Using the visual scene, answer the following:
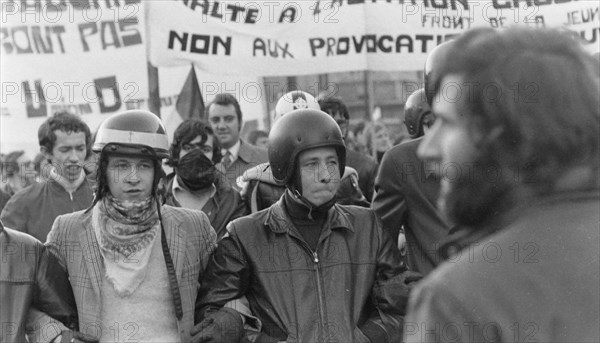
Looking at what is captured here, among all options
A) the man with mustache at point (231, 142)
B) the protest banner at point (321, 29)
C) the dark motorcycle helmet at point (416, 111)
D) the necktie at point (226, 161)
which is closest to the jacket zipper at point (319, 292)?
the dark motorcycle helmet at point (416, 111)

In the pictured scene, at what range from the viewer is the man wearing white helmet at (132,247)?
4816 mm

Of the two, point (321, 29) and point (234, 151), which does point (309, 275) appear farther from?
point (321, 29)

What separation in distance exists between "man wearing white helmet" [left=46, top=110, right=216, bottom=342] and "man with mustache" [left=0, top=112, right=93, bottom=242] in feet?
4.54

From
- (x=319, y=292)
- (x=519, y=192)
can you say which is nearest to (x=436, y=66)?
(x=519, y=192)

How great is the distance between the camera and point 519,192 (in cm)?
155

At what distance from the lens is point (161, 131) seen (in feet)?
17.9

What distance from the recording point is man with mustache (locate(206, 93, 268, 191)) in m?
7.73

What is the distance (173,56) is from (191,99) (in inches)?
26.1

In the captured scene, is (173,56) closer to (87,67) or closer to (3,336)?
(87,67)

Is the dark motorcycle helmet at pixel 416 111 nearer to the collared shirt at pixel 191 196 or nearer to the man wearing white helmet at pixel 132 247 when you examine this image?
the collared shirt at pixel 191 196

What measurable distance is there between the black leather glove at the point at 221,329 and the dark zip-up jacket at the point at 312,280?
0.35 feet

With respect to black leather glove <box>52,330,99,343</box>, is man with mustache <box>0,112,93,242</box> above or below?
above

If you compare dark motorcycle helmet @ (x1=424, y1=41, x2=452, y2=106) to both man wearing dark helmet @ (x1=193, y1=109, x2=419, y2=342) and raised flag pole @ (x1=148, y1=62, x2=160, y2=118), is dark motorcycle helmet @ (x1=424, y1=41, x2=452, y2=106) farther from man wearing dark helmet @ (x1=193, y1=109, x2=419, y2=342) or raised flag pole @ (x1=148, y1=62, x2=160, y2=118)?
raised flag pole @ (x1=148, y1=62, x2=160, y2=118)

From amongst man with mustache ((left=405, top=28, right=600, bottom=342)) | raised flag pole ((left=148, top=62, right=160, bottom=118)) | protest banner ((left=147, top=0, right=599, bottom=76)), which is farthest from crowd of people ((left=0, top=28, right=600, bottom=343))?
protest banner ((left=147, top=0, right=599, bottom=76))
